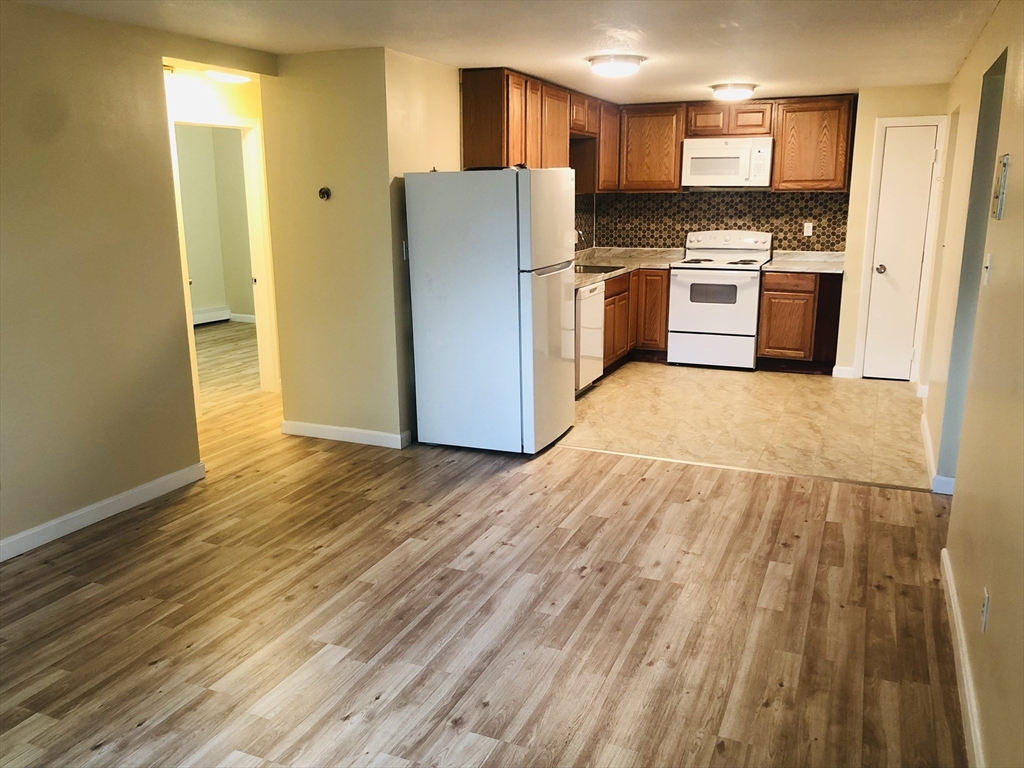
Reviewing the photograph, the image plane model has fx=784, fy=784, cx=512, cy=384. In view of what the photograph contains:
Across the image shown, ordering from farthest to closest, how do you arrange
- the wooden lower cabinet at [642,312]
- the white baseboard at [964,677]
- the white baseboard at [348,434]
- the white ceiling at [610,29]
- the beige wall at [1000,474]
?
1. the wooden lower cabinet at [642,312]
2. the white baseboard at [348,434]
3. the white ceiling at [610,29]
4. the white baseboard at [964,677]
5. the beige wall at [1000,474]

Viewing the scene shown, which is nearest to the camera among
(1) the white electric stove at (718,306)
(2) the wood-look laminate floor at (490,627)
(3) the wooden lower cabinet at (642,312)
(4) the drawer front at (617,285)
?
(2) the wood-look laminate floor at (490,627)

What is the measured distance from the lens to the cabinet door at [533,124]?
5.25m

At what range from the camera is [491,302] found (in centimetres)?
451

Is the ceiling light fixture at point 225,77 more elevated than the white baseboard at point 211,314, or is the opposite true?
the ceiling light fixture at point 225,77

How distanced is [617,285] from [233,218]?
5092 millimetres

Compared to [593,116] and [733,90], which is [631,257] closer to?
[593,116]

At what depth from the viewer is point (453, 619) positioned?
290cm

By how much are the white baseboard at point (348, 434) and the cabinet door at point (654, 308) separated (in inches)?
118

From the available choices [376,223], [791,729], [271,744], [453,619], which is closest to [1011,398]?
[791,729]

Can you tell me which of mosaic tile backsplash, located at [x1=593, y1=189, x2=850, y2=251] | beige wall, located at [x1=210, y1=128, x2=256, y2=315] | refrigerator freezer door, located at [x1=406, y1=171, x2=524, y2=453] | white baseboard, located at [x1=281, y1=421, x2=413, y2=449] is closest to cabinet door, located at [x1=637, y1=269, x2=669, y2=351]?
mosaic tile backsplash, located at [x1=593, y1=189, x2=850, y2=251]

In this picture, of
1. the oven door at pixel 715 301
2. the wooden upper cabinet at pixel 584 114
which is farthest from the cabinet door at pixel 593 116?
the oven door at pixel 715 301

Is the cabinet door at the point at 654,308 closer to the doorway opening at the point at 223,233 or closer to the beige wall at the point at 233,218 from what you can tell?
the doorway opening at the point at 223,233

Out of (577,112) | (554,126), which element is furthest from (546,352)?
(577,112)

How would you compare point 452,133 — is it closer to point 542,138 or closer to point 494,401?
point 542,138
